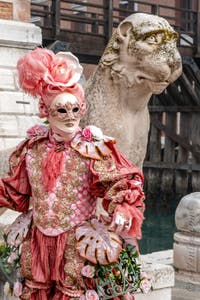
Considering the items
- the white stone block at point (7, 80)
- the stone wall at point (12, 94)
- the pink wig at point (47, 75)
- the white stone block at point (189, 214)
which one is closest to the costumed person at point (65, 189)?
the pink wig at point (47, 75)

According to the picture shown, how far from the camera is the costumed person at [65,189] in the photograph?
3090 millimetres

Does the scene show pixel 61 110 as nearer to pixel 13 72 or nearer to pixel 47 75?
pixel 47 75

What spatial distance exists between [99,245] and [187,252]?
8.71 feet

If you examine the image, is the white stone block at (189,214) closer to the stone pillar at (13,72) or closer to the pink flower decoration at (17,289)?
Result: the pink flower decoration at (17,289)

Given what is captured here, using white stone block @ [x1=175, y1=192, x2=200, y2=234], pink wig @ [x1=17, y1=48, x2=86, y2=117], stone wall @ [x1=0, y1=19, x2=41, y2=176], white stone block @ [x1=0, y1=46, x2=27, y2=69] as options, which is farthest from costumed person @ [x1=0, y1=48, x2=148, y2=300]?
white stone block @ [x1=0, y1=46, x2=27, y2=69]

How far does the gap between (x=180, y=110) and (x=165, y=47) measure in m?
17.6

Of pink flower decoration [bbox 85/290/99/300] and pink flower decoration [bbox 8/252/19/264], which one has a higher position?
pink flower decoration [bbox 8/252/19/264]

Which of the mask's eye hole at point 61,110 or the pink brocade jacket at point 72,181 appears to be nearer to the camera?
the pink brocade jacket at point 72,181

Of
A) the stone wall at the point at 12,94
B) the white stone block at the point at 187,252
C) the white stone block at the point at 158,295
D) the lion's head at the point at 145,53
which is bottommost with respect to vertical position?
the white stone block at the point at 187,252

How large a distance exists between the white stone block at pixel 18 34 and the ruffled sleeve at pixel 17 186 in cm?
540

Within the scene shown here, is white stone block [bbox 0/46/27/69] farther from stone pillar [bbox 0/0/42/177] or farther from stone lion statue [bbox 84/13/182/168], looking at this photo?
stone lion statue [bbox 84/13/182/168]

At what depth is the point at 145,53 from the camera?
388 cm

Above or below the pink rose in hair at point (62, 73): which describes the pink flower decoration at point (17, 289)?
below

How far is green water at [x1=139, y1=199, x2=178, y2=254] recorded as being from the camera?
47.6 ft
